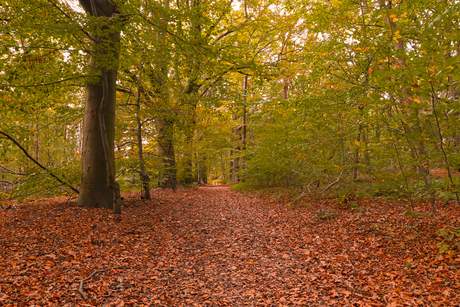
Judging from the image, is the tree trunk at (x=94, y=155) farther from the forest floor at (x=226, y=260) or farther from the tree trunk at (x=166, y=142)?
the tree trunk at (x=166, y=142)

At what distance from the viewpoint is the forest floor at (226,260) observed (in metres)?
3.36

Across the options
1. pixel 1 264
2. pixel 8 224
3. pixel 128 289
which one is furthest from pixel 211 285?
pixel 8 224

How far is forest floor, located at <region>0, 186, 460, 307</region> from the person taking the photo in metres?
3.36

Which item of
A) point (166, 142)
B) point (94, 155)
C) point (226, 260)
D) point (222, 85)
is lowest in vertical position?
point (226, 260)

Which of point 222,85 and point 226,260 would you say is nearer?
point 226,260

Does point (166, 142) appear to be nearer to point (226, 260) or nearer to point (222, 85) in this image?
point (222, 85)

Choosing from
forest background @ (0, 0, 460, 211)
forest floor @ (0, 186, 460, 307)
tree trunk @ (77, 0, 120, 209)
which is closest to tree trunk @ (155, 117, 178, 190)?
forest background @ (0, 0, 460, 211)

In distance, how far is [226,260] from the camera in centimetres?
496

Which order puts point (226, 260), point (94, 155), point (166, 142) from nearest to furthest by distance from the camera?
point (226, 260)
point (94, 155)
point (166, 142)

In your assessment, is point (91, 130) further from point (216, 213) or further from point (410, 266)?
point (410, 266)

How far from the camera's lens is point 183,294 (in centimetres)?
365

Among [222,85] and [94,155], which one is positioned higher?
[222,85]

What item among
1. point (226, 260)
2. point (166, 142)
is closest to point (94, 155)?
point (166, 142)

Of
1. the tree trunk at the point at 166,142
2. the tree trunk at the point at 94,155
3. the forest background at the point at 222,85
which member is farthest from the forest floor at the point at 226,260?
the tree trunk at the point at 166,142
